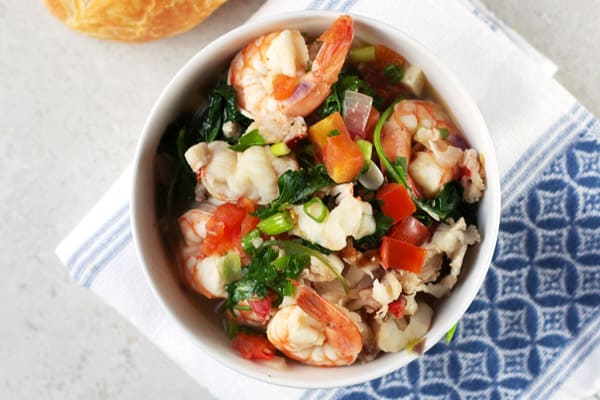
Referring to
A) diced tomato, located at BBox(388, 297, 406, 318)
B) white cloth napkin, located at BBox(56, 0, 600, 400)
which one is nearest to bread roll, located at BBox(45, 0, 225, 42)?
white cloth napkin, located at BBox(56, 0, 600, 400)

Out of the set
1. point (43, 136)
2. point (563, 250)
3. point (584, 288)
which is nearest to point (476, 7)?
point (563, 250)

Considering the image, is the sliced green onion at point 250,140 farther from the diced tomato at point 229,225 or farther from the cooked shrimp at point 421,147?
the cooked shrimp at point 421,147

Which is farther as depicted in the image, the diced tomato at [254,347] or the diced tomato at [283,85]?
the diced tomato at [254,347]

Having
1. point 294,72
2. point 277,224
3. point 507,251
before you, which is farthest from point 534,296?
point 294,72

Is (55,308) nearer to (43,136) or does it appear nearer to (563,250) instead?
(43,136)

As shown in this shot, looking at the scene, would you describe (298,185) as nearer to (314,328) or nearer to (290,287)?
(290,287)

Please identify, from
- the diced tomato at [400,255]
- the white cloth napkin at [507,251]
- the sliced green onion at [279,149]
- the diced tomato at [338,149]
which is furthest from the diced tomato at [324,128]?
the white cloth napkin at [507,251]

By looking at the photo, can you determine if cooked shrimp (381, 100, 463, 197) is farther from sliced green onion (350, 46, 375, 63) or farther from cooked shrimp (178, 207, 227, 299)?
cooked shrimp (178, 207, 227, 299)
